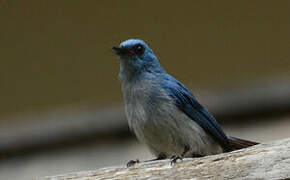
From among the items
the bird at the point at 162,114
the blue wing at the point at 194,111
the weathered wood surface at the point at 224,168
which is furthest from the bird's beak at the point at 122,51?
the weathered wood surface at the point at 224,168

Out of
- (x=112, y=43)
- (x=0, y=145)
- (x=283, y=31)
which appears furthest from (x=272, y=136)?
(x=0, y=145)

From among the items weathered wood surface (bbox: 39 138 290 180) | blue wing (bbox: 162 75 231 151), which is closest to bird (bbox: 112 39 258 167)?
blue wing (bbox: 162 75 231 151)

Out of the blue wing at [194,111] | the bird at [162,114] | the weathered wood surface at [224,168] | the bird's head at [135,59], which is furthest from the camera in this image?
the bird's head at [135,59]

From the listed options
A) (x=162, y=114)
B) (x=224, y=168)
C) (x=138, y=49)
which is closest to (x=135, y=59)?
(x=138, y=49)

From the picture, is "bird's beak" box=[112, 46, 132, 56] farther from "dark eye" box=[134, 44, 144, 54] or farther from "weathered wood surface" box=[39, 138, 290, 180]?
"weathered wood surface" box=[39, 138, 290, 180]

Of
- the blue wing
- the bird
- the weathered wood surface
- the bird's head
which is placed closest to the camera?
the weathered wood surface

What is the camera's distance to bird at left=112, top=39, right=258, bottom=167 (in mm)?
4398

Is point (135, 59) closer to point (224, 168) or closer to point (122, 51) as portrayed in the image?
point (122, 51)

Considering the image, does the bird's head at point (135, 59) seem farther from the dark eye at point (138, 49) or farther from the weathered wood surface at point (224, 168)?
the weathered wood surface at point (224, 168)

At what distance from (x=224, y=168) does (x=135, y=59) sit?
1.95 m

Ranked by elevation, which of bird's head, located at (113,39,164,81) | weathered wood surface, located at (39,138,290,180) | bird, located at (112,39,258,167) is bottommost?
weathered wood surface, located at (39,138,290,180)

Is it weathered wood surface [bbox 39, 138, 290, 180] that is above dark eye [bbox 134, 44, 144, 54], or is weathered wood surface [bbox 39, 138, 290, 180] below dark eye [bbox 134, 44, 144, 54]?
below

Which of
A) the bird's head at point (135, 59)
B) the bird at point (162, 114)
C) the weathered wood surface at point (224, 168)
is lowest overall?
the weathered wood surface at point (224, 168)

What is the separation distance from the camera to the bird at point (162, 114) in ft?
14.4
